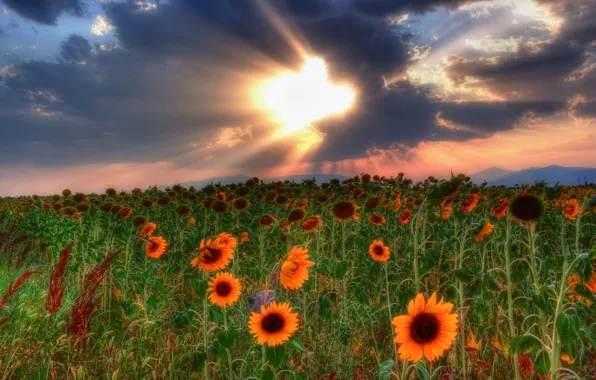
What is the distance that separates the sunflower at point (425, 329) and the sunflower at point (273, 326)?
3.19 feet

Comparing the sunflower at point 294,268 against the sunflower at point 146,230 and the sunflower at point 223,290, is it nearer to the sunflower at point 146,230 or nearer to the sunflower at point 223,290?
the sunflower at point 223,290

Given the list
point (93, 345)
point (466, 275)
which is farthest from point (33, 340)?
point (466, 275)

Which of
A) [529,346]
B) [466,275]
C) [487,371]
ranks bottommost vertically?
[487,371]

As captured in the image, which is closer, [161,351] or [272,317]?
[272,317]

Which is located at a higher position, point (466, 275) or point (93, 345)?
point (466, 275)

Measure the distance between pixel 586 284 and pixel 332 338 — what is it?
2743 mm

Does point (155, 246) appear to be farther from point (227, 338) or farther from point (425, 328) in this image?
point (425, 328)

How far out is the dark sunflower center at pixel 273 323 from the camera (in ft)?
10.3

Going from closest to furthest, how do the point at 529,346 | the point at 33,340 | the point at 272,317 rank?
the point at 529,346
the point at 272,317
the point at 33,340

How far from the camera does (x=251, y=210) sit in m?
8.35

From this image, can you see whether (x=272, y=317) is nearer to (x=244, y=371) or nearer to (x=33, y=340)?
(x=244, y=371)

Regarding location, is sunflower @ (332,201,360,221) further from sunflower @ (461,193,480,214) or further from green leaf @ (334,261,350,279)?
sunflower @ (461,193,480,214)

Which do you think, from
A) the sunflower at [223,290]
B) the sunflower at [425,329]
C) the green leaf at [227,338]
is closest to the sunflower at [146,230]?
the sunflower at [223,290]

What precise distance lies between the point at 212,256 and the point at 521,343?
7.33 feet
